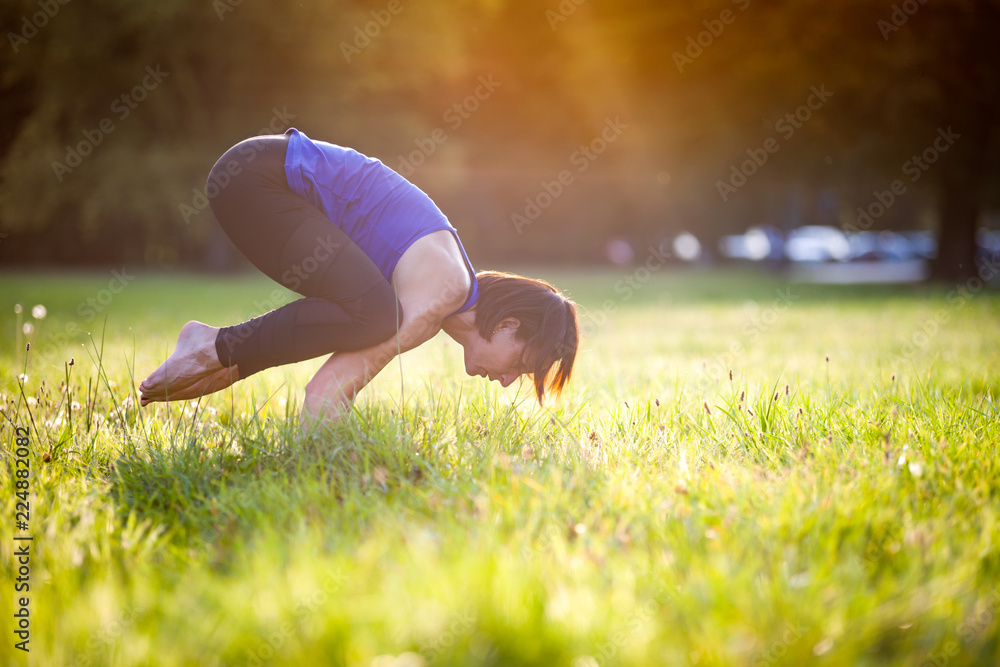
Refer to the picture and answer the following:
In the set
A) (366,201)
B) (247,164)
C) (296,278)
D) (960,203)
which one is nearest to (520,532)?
(296,278)

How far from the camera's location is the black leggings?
2.77 meters

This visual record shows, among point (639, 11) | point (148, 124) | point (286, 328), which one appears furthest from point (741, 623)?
point (148, 124)

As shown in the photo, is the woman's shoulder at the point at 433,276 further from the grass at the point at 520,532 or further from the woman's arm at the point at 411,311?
the grass at the point at 520,532

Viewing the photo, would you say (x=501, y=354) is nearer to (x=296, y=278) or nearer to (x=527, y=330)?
(x=527, y=330)

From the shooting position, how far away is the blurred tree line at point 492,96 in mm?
13742

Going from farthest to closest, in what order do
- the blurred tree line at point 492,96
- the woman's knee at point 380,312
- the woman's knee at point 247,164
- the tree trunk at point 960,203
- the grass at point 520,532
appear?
the tree trunk at point 960,203
the blurred tree line at point 492,96
the woman's knee at point 247,164
the woman's knee at point 380,312
the grass at point 520,532

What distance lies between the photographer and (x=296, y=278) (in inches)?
113

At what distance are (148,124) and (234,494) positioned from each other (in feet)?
65.4

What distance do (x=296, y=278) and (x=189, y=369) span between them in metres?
0.56

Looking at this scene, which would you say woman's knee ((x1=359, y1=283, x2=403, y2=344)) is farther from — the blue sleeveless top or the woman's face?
the woman's face

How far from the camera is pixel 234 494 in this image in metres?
2.15

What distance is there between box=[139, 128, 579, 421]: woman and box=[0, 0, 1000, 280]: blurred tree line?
13.3m

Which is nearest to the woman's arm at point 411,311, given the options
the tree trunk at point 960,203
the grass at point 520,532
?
the grass at point 520,532

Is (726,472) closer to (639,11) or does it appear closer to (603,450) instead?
(603,450)
